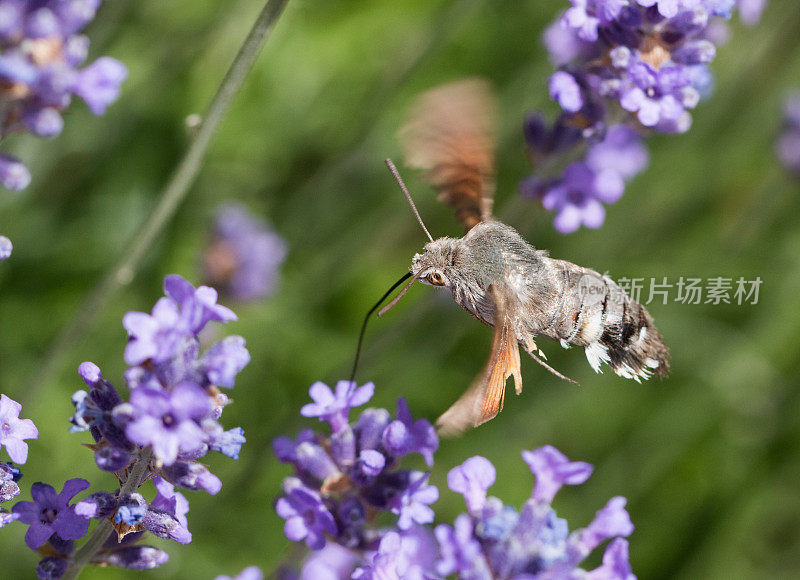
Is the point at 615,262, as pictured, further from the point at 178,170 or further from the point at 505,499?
the point at 178,170

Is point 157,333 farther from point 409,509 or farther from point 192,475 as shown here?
point 409,509

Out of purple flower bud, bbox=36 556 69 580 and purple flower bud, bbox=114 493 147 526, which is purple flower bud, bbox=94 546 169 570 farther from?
purple flower bud, bbox=114 493 147 526

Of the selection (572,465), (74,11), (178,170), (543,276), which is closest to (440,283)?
(543,276)

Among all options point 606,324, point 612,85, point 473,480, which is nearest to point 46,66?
point 473,480

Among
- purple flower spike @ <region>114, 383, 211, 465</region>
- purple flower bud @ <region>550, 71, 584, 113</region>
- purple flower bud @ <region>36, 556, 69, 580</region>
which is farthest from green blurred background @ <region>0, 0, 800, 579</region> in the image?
purple flower spike @ <region>114, 383, 211, 465</region>

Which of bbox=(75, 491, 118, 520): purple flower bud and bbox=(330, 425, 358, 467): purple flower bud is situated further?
bbox=(330, 425, 358, 467): purple flower bud

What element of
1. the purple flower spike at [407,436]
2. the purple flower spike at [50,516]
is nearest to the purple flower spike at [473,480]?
the purple flower spike at [407,436]
